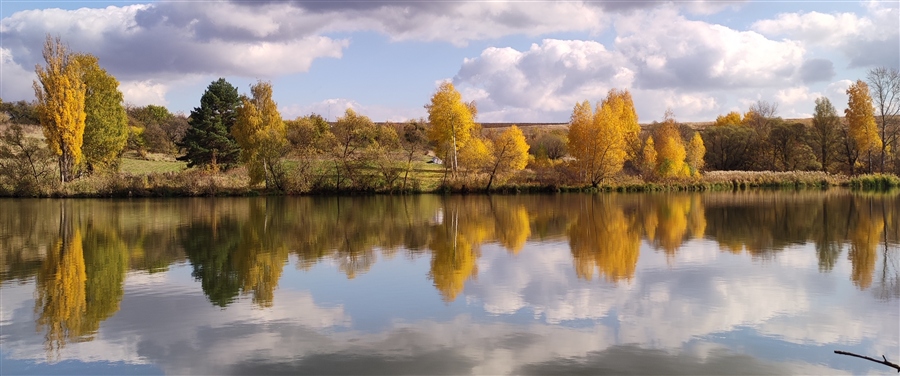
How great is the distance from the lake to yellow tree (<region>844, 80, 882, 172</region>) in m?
37.8

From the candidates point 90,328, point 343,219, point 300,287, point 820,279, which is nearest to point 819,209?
point 820,279

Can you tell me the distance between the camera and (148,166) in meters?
53.5

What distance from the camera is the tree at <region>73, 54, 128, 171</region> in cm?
4378

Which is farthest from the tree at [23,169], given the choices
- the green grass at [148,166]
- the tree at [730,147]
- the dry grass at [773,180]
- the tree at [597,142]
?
the tree at [730,147]

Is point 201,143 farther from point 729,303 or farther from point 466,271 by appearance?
point 729,303

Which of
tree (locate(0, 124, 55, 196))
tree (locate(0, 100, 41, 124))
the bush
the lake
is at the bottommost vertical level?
the lake

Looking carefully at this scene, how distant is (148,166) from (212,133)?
22.5 feet

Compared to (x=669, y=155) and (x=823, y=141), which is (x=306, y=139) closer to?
(x=669, y=155)

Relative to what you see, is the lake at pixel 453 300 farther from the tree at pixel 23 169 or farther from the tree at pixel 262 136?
the tree at pixel 23 169

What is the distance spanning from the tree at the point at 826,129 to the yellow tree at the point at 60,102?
6058cm

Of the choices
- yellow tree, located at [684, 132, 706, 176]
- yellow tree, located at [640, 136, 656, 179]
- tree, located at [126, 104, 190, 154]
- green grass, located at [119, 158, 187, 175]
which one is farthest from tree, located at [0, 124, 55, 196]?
yellow tree, located at [684, 132, 706, 176]

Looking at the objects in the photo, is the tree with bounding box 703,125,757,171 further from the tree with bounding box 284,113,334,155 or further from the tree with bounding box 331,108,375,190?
the tree with bounding box 284,113,334,155

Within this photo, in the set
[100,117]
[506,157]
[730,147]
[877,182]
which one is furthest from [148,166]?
[877,182]

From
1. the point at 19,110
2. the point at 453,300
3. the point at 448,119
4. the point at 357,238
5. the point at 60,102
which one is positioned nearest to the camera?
the point at 453,300
